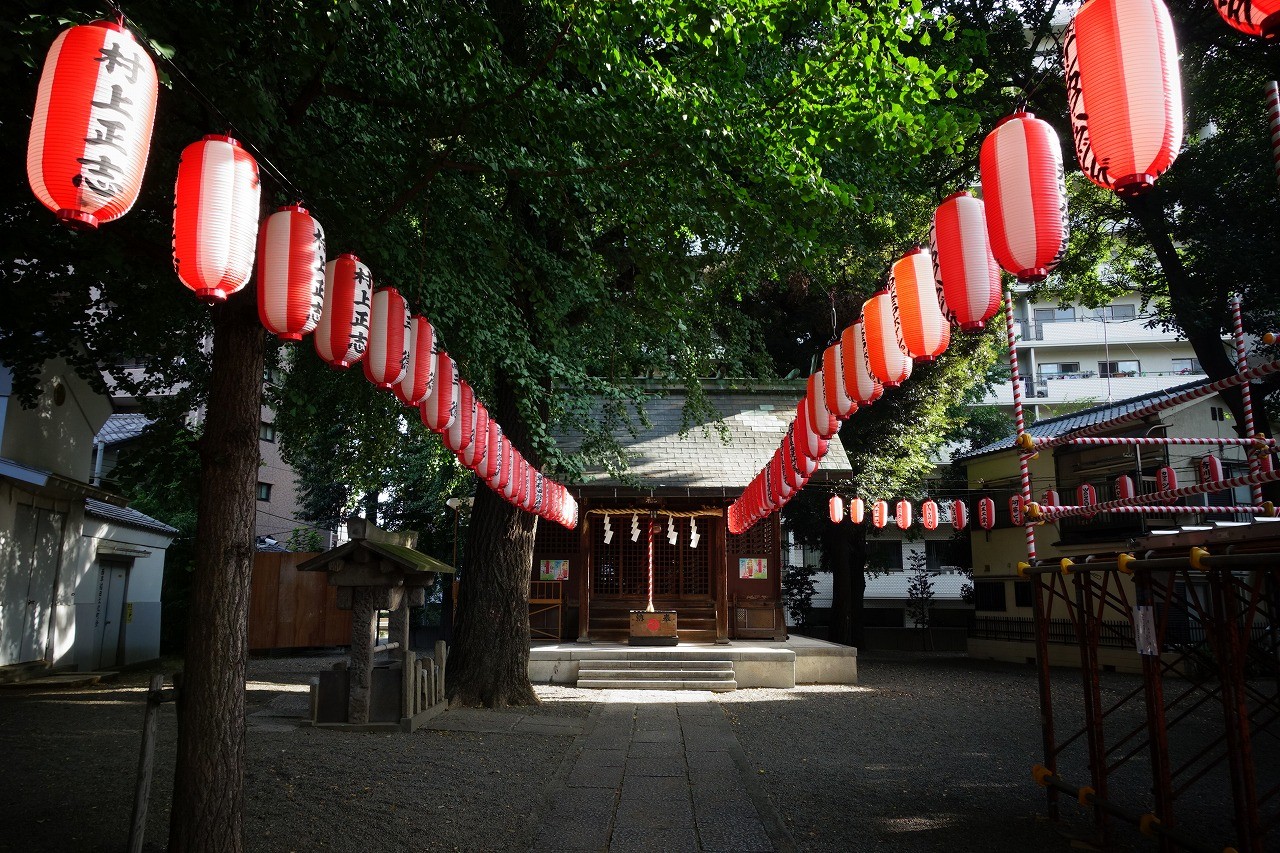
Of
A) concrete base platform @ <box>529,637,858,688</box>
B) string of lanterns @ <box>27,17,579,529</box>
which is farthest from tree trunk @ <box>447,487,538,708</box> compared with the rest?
string of lanterns @ <box>27,17,579,529</box>

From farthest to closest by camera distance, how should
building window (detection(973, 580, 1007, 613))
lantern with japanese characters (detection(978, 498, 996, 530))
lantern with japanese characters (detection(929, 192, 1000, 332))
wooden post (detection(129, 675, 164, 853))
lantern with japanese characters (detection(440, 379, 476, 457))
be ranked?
building window (detection(973, 580, 1007, 613)) → lantern with japanese characters (detection(978, 498, 996, 530)) → lantern with japanese characters (detection(440, 379, 476, 457)) → lantern with japanese characters (detection(929, 192, 1000, 332)) → wooden post (detection(129, 675, 164, 853))

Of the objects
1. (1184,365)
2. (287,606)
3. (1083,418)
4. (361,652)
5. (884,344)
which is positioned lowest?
(361,652)

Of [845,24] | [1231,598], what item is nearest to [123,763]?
[1231,598]

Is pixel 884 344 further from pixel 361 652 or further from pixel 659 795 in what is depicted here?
pixel 361 652

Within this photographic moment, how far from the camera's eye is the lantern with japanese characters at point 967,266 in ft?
18.0

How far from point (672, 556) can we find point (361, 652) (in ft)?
35.3

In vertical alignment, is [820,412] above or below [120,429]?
below

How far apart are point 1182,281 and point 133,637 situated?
2377 cm

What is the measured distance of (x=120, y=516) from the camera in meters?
18.0

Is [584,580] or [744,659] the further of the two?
[584,580]

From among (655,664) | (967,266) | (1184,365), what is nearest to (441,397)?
(967,266)

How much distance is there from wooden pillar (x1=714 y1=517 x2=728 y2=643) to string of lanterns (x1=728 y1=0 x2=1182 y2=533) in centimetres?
1187

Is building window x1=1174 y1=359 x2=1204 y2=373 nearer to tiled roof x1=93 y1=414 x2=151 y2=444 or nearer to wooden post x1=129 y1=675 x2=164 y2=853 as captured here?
tiled roof x1=93 y1=414 x2=151 y2=444

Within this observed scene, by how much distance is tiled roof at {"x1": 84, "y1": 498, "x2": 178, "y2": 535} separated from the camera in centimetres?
1672
